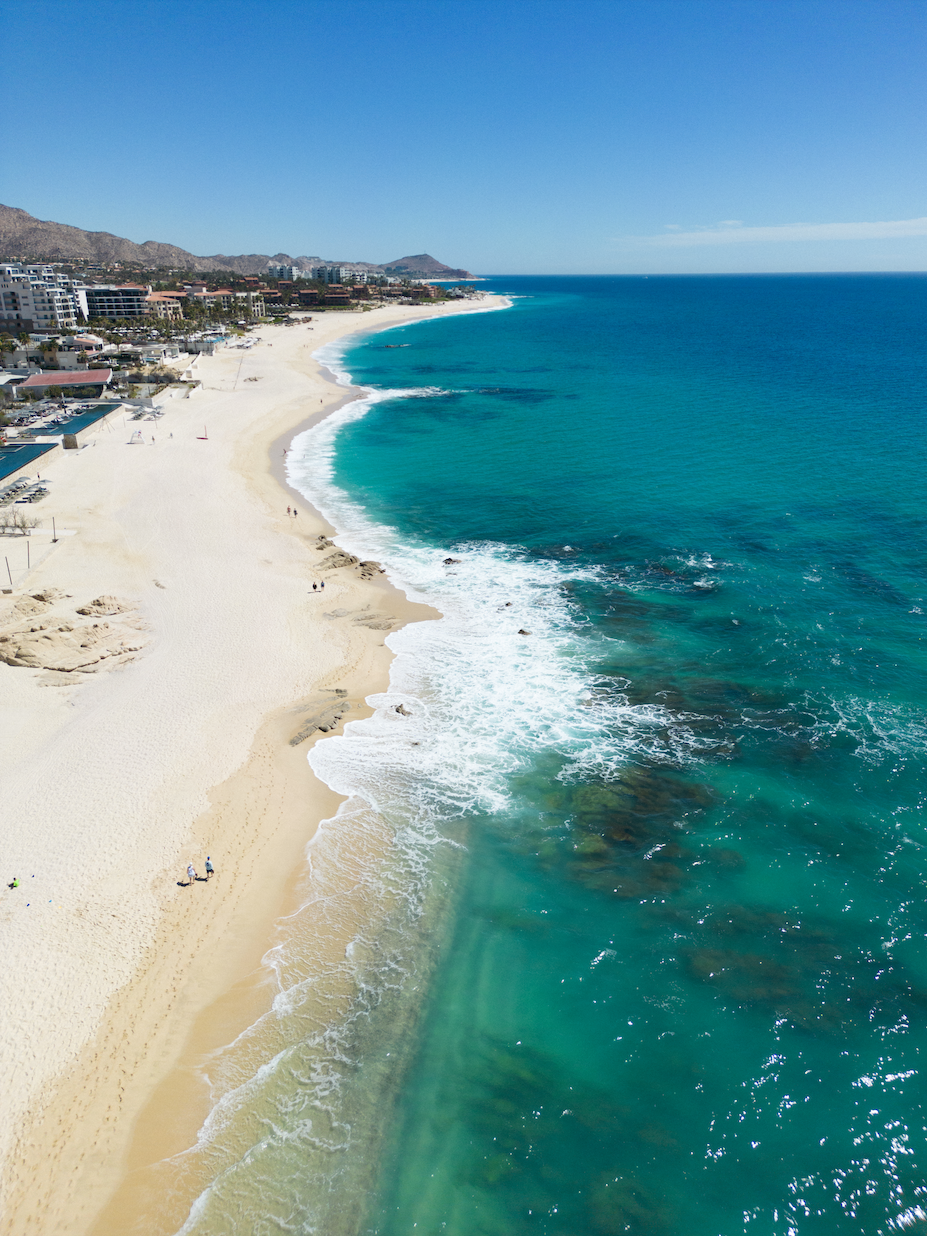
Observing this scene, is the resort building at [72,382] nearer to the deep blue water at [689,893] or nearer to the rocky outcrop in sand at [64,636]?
the deep blue water at [689,893]

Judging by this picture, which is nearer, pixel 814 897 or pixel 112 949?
pixel 112 949

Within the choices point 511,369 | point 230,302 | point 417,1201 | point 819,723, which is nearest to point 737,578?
point 819,723

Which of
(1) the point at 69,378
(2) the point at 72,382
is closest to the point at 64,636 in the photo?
(2) the point at 72,382

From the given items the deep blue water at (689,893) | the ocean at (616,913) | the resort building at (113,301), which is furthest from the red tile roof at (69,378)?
the resort building at (113,301)

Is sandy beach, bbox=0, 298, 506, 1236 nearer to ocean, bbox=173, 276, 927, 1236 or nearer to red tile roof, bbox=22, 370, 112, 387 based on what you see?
ocean, bbox=173, 276, 927, 1236

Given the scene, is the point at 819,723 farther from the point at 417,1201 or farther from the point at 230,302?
the point at 230,302

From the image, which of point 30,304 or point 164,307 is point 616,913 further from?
point 164,307
